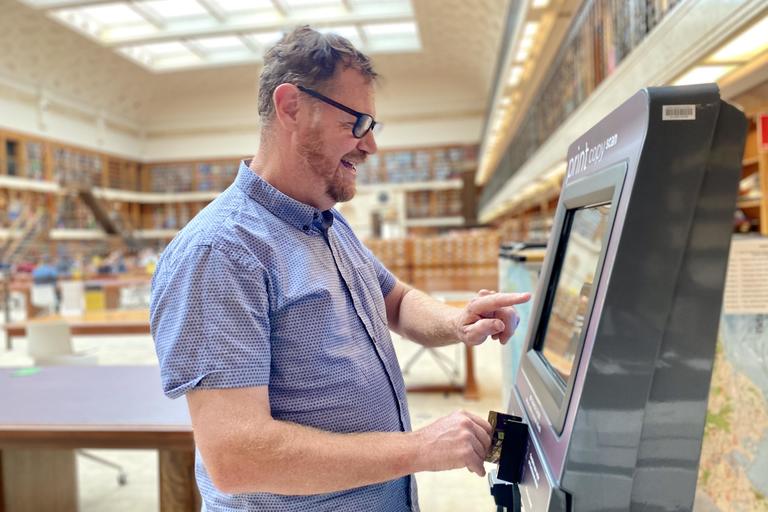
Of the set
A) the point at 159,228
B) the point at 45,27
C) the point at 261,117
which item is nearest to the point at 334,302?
the point at 261,117

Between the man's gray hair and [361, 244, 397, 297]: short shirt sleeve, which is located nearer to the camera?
the man's gray hair

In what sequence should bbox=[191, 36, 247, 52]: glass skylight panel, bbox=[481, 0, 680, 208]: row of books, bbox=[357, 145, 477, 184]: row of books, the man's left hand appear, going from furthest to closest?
bbox=[357, 145, 477, 184]: row of books
bbox=[191, 36, 247, 52]: glass skylight panel
bbox=[481, 0, 680, 208]: row of books
the man's left hand

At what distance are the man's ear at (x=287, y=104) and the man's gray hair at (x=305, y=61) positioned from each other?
17 mm

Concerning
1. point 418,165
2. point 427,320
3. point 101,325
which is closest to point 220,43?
point 418,165

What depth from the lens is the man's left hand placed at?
3.55 feet

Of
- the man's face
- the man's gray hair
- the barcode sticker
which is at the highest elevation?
the man's gray hair

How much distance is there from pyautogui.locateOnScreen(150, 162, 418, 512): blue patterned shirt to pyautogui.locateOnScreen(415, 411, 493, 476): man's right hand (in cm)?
19

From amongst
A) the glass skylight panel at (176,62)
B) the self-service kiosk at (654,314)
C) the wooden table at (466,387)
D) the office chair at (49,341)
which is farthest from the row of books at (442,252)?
the glass skylight panel at (176,62)

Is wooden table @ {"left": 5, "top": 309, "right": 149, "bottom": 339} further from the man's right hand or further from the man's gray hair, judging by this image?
the man's right hand

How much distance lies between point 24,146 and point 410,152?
13765 millimetres

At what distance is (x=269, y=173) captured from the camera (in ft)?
3.51

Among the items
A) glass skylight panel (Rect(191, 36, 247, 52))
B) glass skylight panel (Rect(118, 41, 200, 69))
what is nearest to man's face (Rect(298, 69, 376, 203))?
glass skylight panel (Rect(191, 36, 247, 52))

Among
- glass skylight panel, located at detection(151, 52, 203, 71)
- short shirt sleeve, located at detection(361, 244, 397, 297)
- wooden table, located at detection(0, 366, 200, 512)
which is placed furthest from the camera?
glass skylight panel, located at detection(151, 52, 203, 71)

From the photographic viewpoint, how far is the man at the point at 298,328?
32.3 inches
